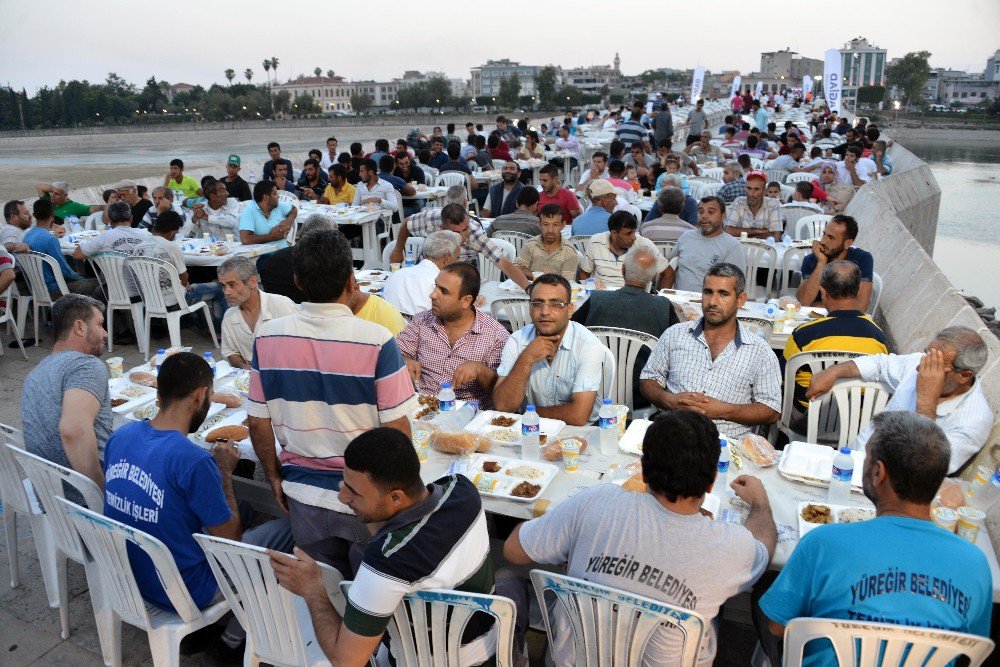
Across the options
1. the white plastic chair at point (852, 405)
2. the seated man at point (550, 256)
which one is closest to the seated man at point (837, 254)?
the white plastic chair at point (852, 405)

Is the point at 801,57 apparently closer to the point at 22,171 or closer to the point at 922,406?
the point at 22,171

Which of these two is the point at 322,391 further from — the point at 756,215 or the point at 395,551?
the point at 756,215

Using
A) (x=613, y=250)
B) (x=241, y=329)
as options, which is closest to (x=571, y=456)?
(x=241, y=329)

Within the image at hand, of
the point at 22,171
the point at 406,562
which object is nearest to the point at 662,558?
the point at 406,562

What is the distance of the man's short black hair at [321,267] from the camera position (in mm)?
2543

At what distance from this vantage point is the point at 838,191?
363 inches

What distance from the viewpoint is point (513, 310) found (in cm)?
512

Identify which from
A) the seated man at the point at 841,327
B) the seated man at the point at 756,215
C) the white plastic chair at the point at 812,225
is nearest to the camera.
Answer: the seated man at the point at 841,327

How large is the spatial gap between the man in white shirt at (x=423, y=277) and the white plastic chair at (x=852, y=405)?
249cm

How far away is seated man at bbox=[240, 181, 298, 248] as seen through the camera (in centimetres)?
769

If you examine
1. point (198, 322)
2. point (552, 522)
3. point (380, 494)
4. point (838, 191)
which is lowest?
point (198, 322)

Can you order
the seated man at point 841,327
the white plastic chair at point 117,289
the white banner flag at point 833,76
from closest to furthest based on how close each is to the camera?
the seated man at point 841,327
the white plastic chair at point 117,289
the white banner flag at point 833,76

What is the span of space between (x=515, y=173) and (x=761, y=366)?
6.15 meters

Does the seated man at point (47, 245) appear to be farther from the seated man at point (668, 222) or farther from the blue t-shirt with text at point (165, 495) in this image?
the seated man at point (668, 222)
